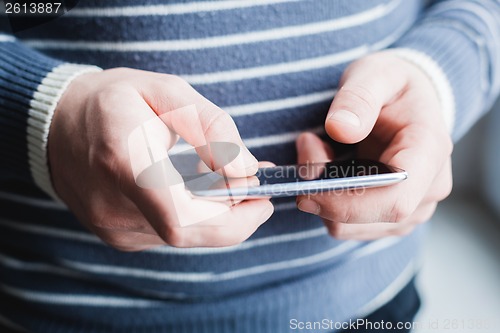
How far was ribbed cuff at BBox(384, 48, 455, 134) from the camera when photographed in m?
0.35

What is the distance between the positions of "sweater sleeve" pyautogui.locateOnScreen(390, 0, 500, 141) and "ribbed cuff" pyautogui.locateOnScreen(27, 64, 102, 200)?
0.71 ft

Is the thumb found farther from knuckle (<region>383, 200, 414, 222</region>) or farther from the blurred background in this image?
the blurred background

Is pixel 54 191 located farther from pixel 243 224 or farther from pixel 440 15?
pixel 440 15

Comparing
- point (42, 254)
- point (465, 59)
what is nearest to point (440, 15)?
point (465, 59)

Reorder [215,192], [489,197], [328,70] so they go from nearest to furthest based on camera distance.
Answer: [215,192] < [328,70] < [489,197]

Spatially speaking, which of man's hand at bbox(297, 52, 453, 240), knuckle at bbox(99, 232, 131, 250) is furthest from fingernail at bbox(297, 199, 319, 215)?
knuckle at bbox(99, 232, 131, 250)

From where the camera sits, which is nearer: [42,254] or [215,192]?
[215,192]

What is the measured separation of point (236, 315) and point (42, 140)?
0.60ft

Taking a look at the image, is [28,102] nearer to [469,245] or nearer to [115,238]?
[115,238]

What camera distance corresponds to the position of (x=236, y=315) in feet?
1.24

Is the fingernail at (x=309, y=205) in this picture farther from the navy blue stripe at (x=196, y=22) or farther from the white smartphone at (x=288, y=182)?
the navy blue stripe at (x=196, y=22)

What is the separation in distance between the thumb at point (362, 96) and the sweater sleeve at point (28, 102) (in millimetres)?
148

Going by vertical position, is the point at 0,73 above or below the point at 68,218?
above

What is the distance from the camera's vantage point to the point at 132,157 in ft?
0.82
